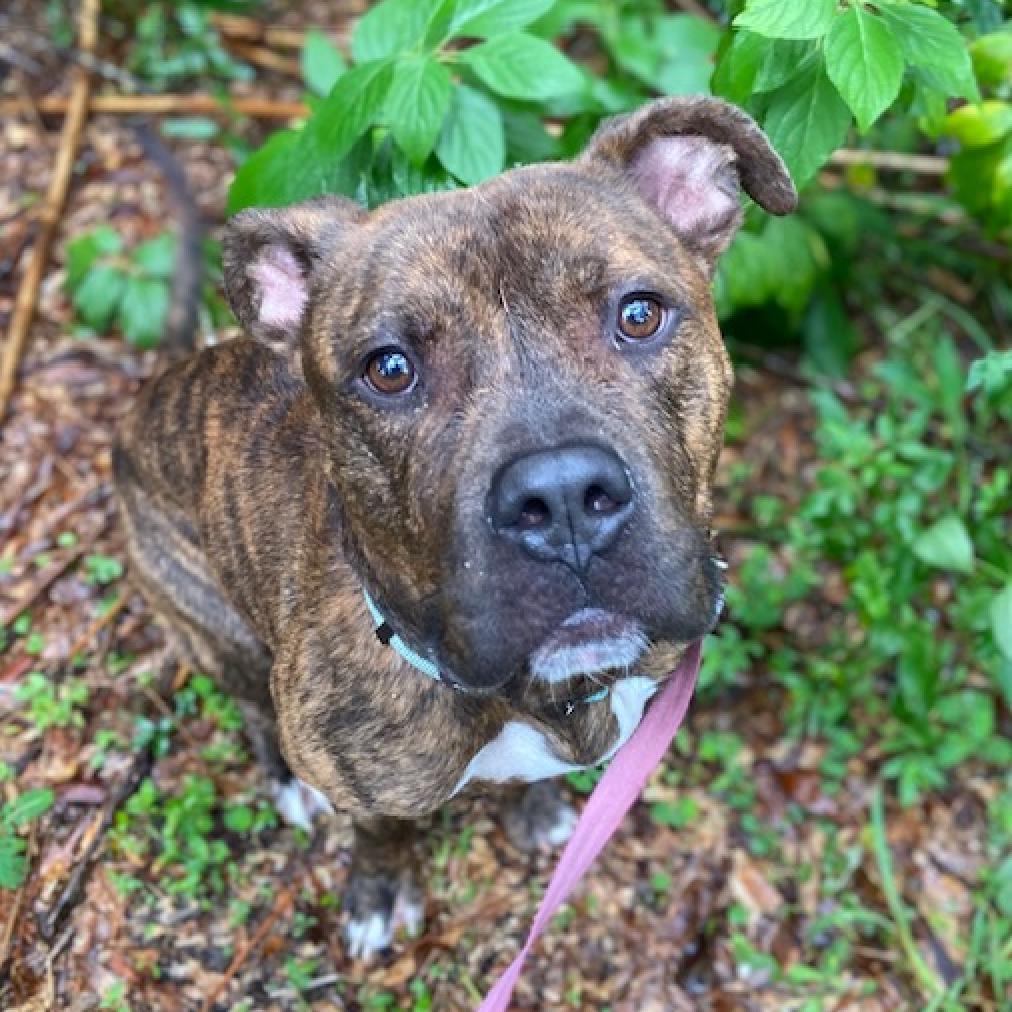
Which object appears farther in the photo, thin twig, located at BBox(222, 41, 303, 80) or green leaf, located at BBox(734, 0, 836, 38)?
thin twig, located at BBox(222, 41, 303, 80)

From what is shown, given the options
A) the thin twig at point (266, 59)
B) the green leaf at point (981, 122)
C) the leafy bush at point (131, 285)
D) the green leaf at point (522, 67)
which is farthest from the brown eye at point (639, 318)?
the thin twig at point (266, 59)

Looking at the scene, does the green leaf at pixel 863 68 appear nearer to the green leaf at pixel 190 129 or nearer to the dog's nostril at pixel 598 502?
the dog's nostril at pixel 598 502

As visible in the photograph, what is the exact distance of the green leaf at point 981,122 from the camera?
3570 mm

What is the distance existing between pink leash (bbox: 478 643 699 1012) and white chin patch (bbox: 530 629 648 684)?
0.53 meters

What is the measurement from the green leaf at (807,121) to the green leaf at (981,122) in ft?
2.10

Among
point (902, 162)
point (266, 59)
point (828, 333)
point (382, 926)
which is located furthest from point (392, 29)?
point (902, 162)

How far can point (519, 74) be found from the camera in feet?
10.4

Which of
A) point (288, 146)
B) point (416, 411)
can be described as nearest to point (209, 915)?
Result: point (416, 411)

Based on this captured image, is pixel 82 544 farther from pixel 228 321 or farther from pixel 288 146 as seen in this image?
pixel 288 146

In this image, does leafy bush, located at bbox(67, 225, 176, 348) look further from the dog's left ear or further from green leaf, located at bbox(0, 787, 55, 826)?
the dog's left ear

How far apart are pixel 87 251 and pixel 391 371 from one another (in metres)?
3.02

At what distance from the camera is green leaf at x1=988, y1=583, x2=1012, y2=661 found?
11.6 feet

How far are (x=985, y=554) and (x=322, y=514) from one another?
242 centimetres

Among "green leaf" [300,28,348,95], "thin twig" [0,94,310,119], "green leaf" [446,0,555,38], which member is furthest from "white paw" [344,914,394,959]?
"thin twig" [0,94,310,119]
